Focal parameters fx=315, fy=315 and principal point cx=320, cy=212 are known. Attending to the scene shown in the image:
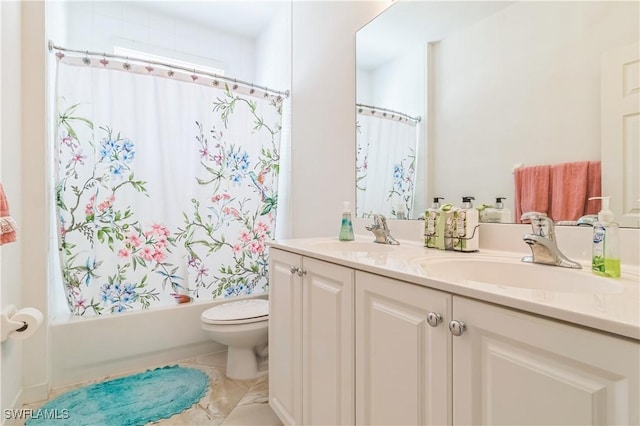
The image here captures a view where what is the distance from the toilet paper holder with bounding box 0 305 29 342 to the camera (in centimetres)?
128

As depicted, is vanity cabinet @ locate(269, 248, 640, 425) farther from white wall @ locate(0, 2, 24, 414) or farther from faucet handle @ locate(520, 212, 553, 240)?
white wall @ locate(0, 2, 24, 414)

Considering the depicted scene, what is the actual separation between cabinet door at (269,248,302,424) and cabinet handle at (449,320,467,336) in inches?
26.0

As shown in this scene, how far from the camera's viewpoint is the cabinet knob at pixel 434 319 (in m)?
0.66

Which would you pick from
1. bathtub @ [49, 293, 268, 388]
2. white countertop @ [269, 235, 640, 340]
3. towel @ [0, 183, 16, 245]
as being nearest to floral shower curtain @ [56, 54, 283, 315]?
bathtub @ [49, 293, 268, 388]

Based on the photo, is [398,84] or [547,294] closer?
[547,294]

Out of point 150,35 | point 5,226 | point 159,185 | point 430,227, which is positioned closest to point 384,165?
point 430,227

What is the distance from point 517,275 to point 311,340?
2.27ft

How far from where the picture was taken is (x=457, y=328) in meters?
0.62

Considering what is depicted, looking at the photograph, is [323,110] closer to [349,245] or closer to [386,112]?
[386,112]

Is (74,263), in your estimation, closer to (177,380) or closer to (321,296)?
(177,380)

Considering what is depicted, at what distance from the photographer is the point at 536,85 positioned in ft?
3.27

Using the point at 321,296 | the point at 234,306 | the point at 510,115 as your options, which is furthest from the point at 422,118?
the point at 234,306

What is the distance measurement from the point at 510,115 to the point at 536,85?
0.11 metres

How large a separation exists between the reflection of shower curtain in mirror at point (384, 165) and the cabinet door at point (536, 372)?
872 mm
